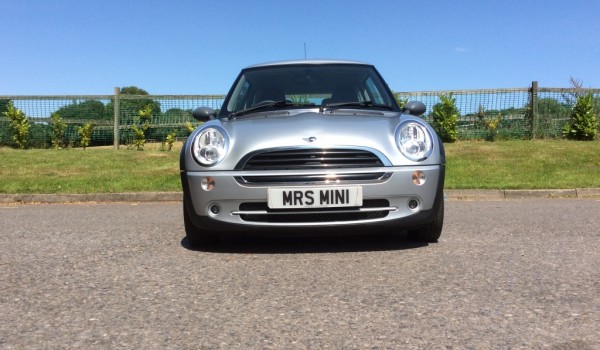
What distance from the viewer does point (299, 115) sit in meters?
4.39

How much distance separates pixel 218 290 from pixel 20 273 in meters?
1.35

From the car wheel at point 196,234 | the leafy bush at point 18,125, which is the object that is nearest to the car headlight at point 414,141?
the car wheel at point 196,234

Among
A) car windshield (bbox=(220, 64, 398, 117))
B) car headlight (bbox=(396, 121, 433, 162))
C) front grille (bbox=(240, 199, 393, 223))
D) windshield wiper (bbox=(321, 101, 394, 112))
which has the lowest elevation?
front grille (bbox=(240, 199, 393, 223))

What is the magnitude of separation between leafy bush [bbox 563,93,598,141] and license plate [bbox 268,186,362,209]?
597 inches

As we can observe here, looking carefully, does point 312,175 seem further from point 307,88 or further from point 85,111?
point 85,111

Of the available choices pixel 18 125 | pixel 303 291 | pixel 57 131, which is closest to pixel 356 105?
pixel 303 291

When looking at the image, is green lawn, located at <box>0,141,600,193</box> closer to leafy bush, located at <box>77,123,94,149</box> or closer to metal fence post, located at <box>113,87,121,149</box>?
metal fence post, located at <box>113,87,121,149</box>

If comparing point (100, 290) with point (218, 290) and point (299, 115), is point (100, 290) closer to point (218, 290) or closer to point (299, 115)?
point (218, 290)

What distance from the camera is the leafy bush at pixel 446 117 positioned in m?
16.6

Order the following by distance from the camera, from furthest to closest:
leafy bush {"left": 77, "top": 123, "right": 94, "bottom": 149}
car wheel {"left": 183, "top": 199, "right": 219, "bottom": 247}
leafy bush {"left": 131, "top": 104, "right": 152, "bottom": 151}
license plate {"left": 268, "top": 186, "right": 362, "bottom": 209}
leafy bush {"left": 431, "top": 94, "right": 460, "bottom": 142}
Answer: leafy bush {"left": 77, "top": 123, "right": 94, "bottom": 149} < leafy bush {"left": 131, "top": 104, "right": 152, "bottom": 151} < leafy bush {"left": 431, "top": 94, "right": 460, "bottom": 142} < car wheel {"left": 183, "top": 199, "right": 219, "bottom": 247} < license plate {"left": 268, "top": 186, "right": 362, "bottom": 209}

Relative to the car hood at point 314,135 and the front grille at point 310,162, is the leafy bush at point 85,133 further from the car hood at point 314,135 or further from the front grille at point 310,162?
the front grille at point 310,162

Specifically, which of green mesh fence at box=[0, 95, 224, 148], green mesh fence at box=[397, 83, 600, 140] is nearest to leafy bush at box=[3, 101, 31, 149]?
green mesh fence at box=[0, 95, 224, 148]

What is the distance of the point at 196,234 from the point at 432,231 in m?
1.70

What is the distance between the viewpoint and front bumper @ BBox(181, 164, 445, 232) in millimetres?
3982
